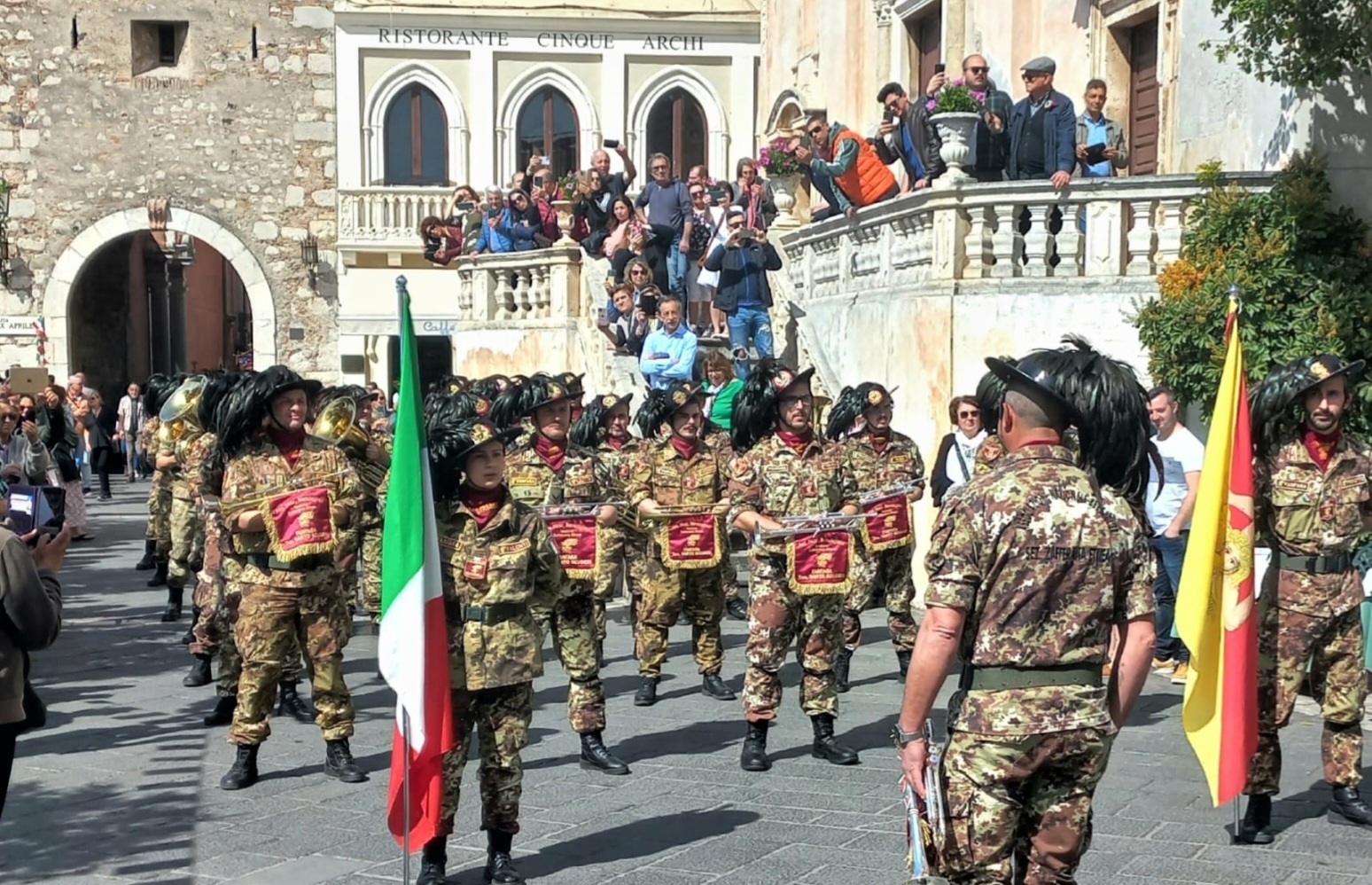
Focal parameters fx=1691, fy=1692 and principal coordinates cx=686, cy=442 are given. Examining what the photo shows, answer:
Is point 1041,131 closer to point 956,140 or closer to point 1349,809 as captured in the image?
point 956,140

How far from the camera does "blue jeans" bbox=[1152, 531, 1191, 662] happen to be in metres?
11.3

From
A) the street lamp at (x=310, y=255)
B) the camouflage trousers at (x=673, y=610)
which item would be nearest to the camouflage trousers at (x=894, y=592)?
the camouflage trousers at (x=673, y=610)

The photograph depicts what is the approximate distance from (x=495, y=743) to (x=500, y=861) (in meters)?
0.48

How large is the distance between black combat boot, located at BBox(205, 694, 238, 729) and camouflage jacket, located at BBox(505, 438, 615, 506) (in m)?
2.10

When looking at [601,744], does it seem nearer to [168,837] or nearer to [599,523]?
[599,523]

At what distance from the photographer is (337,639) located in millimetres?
8641

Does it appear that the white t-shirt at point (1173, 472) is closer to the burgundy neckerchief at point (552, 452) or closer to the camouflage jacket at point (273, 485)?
the burgundy neckerchief at point (552, 452)

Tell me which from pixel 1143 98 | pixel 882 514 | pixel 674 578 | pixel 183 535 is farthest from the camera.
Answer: pixel 1143 98

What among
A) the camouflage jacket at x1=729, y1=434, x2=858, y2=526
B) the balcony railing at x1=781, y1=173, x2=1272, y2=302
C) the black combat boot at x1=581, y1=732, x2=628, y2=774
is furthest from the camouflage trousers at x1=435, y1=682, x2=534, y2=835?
the balcony railing at x1=781, y1=173, x2=1272, y2=302

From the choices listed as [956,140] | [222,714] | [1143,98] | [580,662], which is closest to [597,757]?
[580,662]

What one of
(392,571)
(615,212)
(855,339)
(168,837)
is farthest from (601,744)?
(615,212)

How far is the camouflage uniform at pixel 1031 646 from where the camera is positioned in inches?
190

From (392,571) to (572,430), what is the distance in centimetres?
597

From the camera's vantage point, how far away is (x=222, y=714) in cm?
1008
